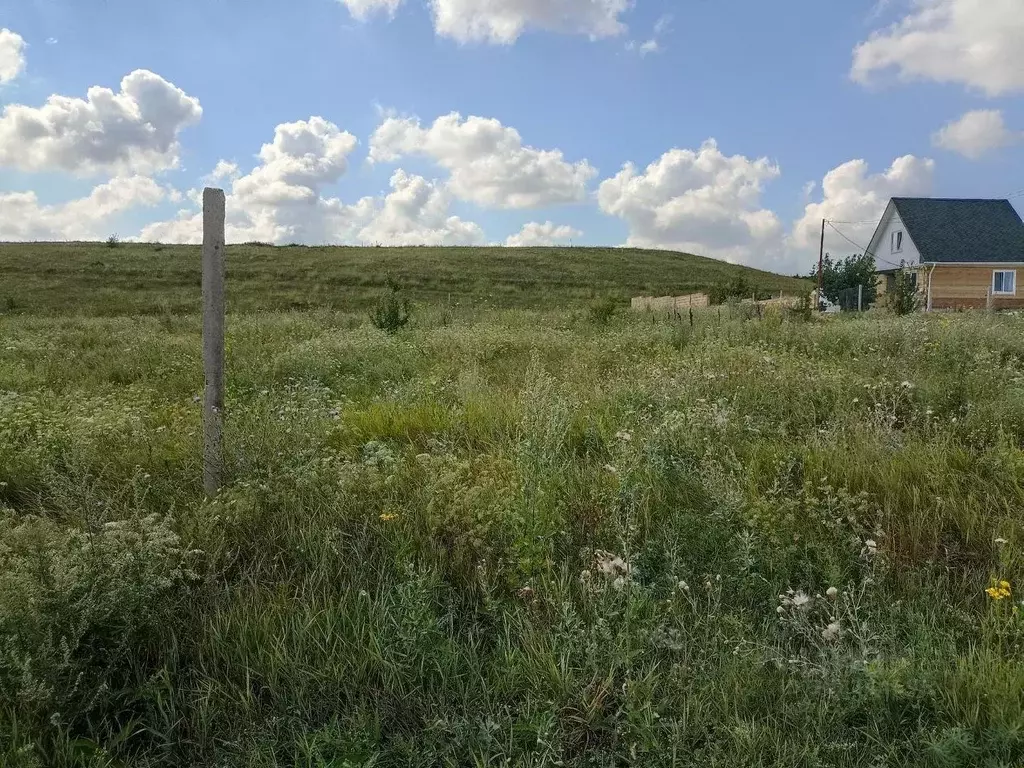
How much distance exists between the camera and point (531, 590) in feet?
9.25

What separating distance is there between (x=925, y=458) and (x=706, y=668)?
2.55 metres

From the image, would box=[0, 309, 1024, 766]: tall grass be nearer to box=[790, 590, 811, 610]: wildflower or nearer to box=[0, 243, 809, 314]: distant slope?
box=[790, 590, 811, 610]: wildflower

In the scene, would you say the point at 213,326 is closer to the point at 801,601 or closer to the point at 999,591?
the point at 801,601

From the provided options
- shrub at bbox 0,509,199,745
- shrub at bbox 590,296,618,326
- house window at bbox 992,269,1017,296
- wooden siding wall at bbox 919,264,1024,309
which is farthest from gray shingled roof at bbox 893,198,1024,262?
shrub at bbox 0,509,199,745

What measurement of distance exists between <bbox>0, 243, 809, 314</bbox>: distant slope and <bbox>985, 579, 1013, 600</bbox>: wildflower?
64.2 ft

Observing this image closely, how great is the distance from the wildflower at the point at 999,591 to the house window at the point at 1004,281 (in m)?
36.8

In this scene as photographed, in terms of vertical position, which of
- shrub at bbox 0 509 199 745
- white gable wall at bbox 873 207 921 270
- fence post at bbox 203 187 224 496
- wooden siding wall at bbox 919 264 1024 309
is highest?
white gable wall at bbox 873 207 921 270

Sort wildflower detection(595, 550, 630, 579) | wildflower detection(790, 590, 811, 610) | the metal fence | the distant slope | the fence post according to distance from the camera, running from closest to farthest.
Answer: wildflower detection(790, 590, 811, 610) < wildflower detection(595, 550, 630, 579) < the fence post < the distant slope < the metal fence

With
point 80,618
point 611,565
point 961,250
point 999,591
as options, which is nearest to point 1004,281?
point 961,250

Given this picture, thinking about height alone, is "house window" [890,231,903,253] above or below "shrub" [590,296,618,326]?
above

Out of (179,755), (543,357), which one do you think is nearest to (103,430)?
(179,755)

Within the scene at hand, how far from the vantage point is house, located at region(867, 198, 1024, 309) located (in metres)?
31.4

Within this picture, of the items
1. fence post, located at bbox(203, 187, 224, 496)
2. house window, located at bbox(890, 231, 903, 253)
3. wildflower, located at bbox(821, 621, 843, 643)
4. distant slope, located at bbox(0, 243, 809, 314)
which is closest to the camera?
wildflower, located at bbox(821, 621, 843, 643)

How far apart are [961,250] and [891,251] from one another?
394 cm
